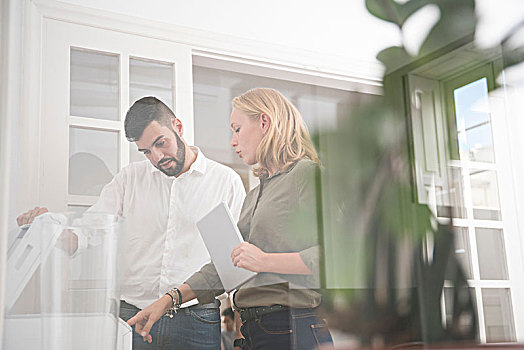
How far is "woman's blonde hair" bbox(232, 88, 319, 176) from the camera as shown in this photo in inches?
55.5

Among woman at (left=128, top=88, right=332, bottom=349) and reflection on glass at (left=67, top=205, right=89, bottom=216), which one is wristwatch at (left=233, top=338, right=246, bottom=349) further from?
reflection on glass at (left=67, top=205, right=89, bottom=216)

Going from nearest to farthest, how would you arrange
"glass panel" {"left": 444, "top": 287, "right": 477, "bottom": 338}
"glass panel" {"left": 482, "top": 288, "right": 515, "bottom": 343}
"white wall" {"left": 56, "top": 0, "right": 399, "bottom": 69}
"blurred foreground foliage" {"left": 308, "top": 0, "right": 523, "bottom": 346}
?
"glass panel" {"left": 444, "top": 287, "right": 477, "bottom": 338}, "blurred foreground foliage" {"left": 308, "top": 0, "right": 523, "bottom": 346}, "glass panel" {"left": 482, "top": 288, "right": 515, "bottom": 343}, "white wall" {"left": 56, "top": 0, "right": 399, "bottom": 69}

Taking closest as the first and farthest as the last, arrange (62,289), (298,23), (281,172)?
(62,289) < (281,172) < (298,23)

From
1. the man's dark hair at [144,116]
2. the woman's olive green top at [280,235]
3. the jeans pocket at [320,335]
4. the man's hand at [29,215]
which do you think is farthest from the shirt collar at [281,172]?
the man's hand at [29,215]

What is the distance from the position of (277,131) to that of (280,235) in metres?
0.26

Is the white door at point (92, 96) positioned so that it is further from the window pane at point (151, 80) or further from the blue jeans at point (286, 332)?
the blue jeans at point (286, 332)

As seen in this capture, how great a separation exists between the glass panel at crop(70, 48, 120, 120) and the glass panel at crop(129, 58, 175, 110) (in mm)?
39

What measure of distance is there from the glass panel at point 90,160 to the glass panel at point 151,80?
12 centimetres

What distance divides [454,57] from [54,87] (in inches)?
35.3

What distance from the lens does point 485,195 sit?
1.27 meters

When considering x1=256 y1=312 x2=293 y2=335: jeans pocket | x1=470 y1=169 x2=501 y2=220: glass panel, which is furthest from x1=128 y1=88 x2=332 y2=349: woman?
x1=470 y1=169 x2=501 y2=220: glass panel

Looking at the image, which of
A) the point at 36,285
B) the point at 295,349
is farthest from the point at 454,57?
the point at 36,285

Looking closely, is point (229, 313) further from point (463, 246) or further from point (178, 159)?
point (463, 246)

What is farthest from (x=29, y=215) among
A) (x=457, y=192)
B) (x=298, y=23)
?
(x=457, y=192)
